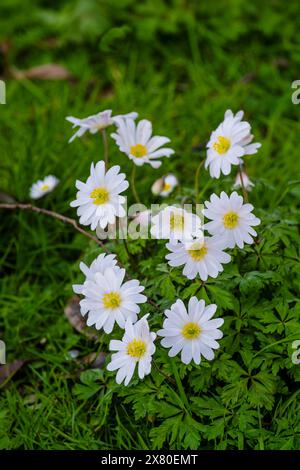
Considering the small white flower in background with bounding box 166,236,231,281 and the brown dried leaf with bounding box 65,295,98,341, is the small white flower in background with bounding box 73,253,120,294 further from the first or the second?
the brown dried leaf with bounding box 65,295,98,341

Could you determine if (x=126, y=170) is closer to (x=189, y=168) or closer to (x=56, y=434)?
(x=189, y=168)

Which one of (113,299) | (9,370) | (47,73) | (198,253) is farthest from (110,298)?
(47,73)

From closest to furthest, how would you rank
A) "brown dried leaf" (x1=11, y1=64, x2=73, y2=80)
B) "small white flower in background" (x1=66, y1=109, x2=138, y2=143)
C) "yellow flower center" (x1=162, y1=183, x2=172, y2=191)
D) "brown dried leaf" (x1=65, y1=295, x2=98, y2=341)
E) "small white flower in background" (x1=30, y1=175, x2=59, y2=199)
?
"small white flower in background" (x1=66, y1=109, x2=138, y2=143)
"brown dried leaf" (x1=65, y1=295, x2=98, y2=341)
"yellow flower center" (x1=162, y1=183, x2=172, y2=191)
"small white flower in background" (x1=30, y1=175, x2=59, y2=199)
"brown dried leaf" (x1=11, y1=64, x2=73, y2=80)

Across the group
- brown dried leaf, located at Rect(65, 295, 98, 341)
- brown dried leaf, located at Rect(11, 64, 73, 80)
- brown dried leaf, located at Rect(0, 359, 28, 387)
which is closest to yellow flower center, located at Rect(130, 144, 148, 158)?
brown dried leaf, located at Rect(65, 295, 98, 341)

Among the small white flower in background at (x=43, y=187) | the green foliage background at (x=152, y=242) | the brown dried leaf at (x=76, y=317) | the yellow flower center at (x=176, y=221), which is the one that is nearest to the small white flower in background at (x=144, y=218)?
the green foliage background at (x=152, y=242)

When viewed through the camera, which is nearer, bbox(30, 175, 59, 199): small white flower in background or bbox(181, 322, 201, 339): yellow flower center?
bbox(181, 322, 201, 339): yellow flower center

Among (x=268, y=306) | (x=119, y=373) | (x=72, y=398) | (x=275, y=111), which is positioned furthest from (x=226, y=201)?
(x=275, y=111)

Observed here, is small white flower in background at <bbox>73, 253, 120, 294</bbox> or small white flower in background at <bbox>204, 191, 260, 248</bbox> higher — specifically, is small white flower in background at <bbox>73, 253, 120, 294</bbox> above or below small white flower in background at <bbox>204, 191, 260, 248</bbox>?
below
